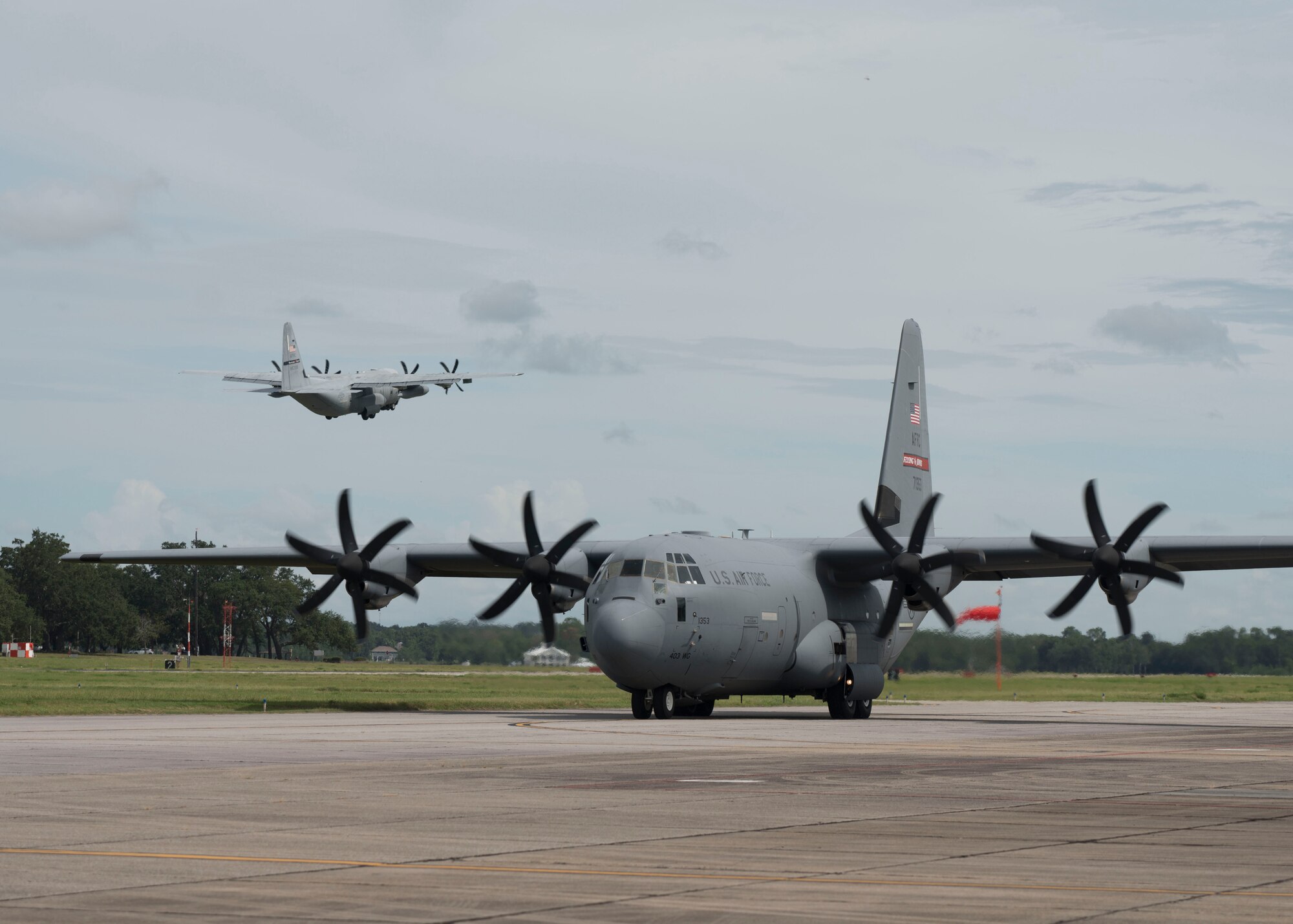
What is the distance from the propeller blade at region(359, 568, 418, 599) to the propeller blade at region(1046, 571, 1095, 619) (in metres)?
17.1

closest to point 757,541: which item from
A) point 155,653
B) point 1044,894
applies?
point 1044,894

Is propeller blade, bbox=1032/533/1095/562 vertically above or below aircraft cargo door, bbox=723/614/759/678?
above

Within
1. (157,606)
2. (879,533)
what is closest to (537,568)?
(879,533)

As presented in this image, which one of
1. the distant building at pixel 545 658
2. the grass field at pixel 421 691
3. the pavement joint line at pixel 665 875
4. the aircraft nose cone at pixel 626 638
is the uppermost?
the aircraft nose cone at pixel 626 638

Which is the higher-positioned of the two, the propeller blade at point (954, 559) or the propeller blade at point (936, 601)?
the propeller blade at point (954, 559)

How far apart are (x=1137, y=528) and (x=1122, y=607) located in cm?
195

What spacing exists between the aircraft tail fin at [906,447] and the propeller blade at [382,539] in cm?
1464

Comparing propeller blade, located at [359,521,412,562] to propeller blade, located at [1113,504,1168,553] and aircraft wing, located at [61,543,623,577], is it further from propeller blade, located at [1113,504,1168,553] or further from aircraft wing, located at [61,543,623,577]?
propeller blade, located at [1113,504,1168,553]

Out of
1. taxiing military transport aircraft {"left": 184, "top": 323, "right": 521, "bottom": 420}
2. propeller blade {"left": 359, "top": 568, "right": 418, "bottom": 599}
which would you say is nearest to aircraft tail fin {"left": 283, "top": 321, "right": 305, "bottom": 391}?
taxiing military transport aircraft {"left": 184, "top": 323, "right": 521, "bottom": 420}

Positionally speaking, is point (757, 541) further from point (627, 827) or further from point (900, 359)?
point (627, 827)

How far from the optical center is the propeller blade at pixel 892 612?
37.7 m

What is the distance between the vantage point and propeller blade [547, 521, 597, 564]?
3852cm

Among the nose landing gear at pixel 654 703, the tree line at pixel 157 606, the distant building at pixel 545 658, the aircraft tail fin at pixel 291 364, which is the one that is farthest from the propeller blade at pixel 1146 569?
the tree line at pixel 157 606

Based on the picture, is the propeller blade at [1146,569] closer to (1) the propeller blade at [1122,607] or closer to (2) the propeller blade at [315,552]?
(1) the propeller blade at [1122,607]
